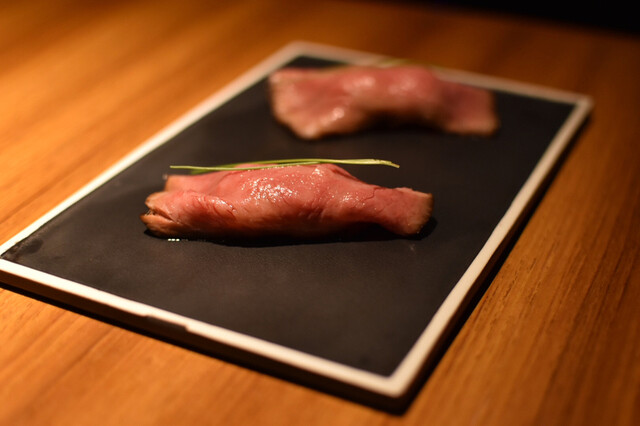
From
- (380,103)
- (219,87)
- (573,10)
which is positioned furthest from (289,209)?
(573,10)

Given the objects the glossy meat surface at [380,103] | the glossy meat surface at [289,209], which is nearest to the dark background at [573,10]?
the glossy meat surface at [380,103]

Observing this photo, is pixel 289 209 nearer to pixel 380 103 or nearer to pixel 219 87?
pixel 380 103

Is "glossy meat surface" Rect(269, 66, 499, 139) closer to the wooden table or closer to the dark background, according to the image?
the wooden table

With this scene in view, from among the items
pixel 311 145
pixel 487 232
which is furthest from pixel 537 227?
pixel 311 145

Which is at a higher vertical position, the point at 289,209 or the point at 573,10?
the point at 573,10

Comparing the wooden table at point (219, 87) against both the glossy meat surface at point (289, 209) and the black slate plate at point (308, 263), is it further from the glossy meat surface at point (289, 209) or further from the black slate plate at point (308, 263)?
the glossy meat surface at point (289, 209)

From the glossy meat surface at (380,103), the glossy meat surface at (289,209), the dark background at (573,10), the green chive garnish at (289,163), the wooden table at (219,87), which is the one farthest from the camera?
the dark background at (573,10)

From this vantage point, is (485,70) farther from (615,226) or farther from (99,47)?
(99,47)
